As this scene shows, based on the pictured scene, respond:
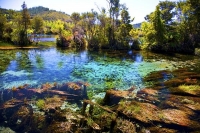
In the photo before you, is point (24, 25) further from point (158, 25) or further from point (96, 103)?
point (96, 103)

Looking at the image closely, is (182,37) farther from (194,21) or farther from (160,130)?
(160,130)

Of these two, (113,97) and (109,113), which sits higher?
(109,113)

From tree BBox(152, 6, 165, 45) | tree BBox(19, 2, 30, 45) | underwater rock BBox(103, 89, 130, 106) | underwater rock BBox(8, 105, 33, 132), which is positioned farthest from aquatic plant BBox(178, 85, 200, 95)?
tree BBox(19, 2, 30, 45)

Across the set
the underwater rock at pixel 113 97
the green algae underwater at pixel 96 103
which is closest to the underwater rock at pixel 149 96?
the green algae underwater at pixel 96 103

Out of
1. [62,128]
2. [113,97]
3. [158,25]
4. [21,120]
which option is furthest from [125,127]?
[158,25]

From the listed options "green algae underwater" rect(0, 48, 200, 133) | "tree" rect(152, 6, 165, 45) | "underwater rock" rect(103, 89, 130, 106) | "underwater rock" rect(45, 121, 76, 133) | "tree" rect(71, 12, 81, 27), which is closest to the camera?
"underwater rock" rect(45, 121, 76, 133)

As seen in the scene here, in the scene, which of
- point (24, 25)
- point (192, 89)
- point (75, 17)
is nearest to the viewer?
point (192, 89)

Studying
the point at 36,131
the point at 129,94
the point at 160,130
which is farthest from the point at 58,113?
the point at 129,94

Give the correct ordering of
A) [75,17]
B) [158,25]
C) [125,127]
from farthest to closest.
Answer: [75,17] → [158,25] → [125,127]

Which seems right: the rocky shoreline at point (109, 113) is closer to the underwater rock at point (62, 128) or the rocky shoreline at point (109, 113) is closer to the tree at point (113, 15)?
the underwater rock at point (62, 128)

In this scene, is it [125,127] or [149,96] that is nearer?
[125,127]

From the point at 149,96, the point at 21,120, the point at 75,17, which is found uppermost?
the point at 75,17

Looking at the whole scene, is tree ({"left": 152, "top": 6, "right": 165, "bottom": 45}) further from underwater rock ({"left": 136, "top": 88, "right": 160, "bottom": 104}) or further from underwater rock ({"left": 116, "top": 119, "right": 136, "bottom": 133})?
underwater rock ({"left": 116, "top": 119, "right": 136, "bottom": 133})

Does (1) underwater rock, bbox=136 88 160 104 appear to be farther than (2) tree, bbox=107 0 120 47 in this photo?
No
